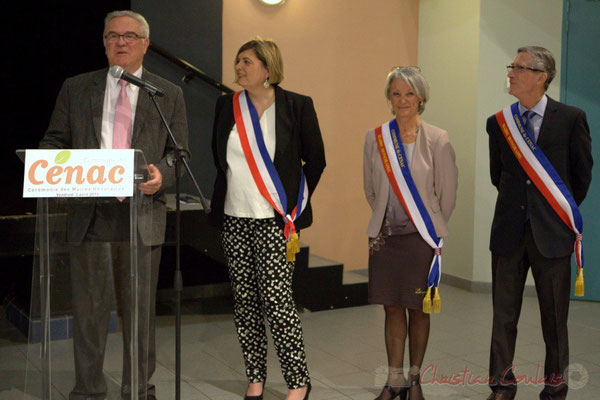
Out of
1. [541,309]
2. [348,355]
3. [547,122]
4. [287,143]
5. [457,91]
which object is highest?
[457,91]

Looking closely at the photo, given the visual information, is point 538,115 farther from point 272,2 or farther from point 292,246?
point 272,2

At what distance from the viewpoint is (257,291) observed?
318 centimetres

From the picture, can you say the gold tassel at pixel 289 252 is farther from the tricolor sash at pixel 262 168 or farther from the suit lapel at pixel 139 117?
the suit lapel at pixel 139 117

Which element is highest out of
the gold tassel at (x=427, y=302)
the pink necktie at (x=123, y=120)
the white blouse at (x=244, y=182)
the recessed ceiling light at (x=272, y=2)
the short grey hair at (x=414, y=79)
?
the recessed ceiling light at (x=272, y=2)

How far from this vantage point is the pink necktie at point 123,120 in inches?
115

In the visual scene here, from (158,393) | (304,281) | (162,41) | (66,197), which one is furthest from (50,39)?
(66,197)

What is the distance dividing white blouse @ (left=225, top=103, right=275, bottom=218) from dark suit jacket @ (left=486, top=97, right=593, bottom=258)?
993 mm

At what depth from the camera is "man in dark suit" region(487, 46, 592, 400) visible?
307 centimetres

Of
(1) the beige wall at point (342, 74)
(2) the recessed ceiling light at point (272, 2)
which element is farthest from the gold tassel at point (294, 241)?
(2) the recessed ceiling light at point (272, 2)

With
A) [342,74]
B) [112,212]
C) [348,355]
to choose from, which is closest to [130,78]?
[112,212]

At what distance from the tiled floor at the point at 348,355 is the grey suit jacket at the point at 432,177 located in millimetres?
867

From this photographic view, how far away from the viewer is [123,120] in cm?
293

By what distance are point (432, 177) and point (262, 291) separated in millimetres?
848

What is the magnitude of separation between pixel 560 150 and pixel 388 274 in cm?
87
